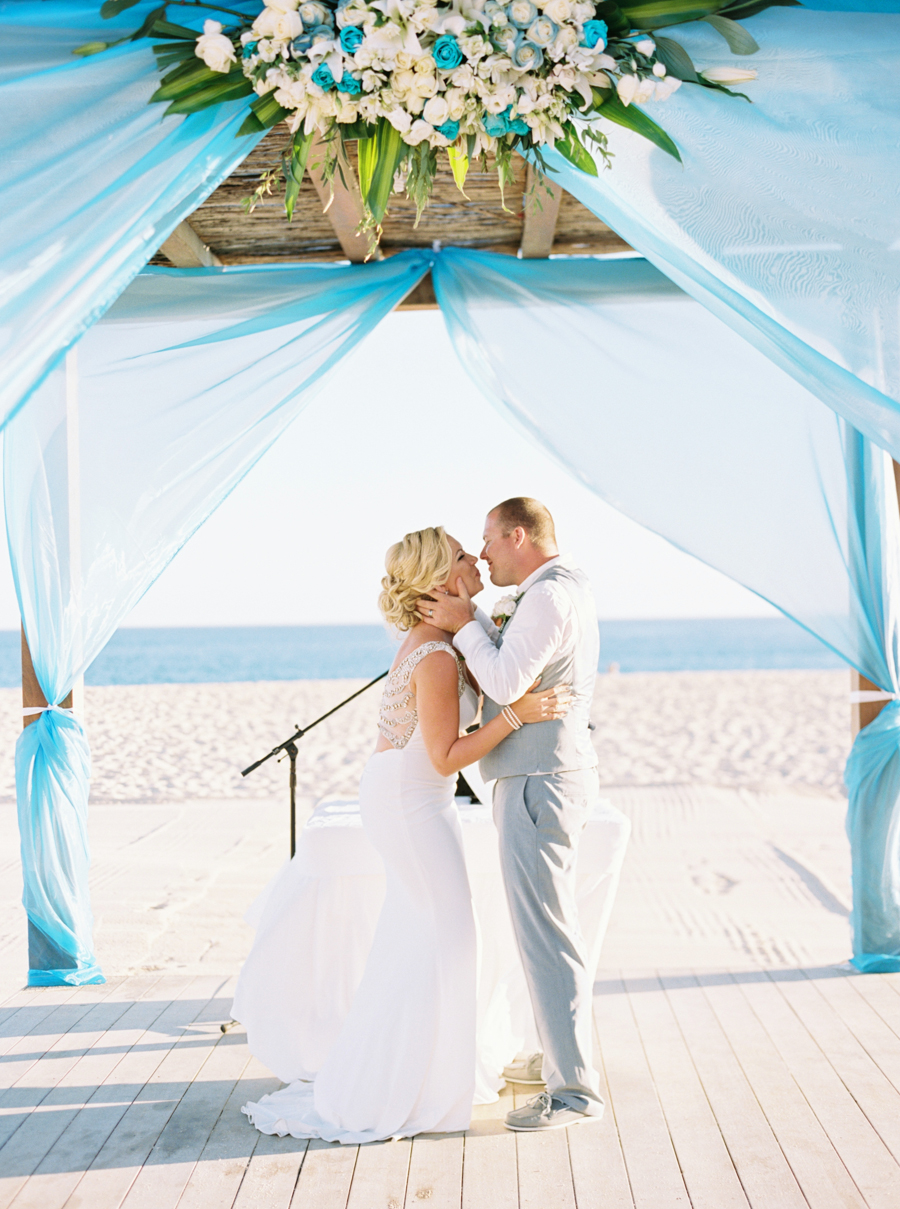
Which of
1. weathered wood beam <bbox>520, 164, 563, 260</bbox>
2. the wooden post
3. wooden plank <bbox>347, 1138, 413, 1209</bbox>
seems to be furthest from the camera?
the wooden post

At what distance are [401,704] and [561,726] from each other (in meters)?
0.42

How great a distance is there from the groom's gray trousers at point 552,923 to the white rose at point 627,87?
1.55 m

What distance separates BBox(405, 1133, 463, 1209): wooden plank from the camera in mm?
2337

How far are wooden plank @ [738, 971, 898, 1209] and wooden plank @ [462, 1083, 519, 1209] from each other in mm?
768

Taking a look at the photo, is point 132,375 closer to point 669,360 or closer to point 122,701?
point 669,360

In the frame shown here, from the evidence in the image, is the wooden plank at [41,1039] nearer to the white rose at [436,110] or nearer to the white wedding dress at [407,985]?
the white wedding dress at [407,985]

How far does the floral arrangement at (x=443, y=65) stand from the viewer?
191 centimetres

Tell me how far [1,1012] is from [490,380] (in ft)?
8.97

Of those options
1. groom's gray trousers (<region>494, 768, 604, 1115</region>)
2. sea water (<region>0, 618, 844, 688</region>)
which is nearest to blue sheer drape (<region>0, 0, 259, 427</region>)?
groom's gray trousers (<region>494, 768, 604, 1115</region>)

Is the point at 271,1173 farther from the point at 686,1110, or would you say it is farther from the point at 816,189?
the point at 816,189

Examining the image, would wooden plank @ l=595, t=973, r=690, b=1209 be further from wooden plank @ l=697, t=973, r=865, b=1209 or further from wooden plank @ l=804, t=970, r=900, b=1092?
wooden plank @ l=804, t=970, r=900, b=1092

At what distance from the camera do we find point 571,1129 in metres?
2.69

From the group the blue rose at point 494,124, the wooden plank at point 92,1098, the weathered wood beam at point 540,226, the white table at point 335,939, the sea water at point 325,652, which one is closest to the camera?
the blue rose at point 494,124

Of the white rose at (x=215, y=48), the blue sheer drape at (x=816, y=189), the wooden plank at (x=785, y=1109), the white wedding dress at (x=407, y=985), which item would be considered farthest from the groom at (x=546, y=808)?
the white rose at (x=215, y=48)
